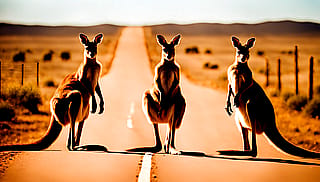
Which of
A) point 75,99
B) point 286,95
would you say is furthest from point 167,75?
point 286,95

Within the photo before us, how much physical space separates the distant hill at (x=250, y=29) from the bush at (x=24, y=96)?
315 ft

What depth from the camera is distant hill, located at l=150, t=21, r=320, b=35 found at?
4369 inches

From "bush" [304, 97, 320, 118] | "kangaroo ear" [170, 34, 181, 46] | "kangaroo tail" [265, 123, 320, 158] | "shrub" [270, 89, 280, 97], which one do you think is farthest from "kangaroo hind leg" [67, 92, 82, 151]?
"shrub" [270, 89, 280, 97]

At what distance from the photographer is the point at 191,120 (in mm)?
14648

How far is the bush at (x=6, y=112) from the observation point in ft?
49.2

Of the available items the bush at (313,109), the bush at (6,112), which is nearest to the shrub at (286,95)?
the bush at (313,109)

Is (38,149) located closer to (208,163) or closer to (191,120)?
(208,163)

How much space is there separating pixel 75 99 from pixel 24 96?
317 inches

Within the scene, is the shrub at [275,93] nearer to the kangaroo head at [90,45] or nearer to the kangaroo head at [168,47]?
the kangaroo head at [168,47]

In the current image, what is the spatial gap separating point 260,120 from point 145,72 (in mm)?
24229

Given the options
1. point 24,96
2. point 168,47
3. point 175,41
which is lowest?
point 24,96

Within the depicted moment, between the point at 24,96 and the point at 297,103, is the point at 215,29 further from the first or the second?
the point at 24,96

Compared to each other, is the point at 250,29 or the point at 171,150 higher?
the point at 250,29

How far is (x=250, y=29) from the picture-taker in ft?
393
